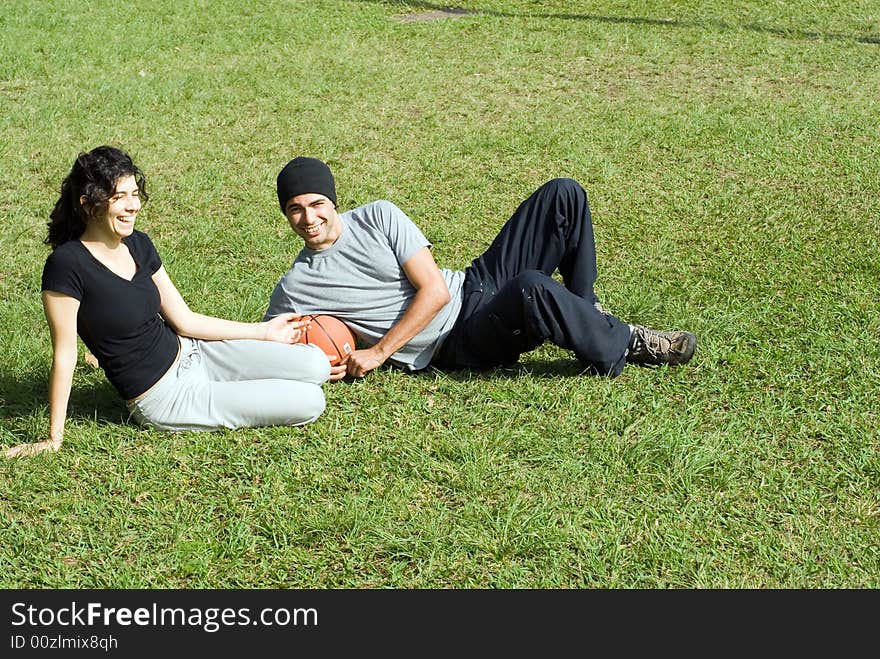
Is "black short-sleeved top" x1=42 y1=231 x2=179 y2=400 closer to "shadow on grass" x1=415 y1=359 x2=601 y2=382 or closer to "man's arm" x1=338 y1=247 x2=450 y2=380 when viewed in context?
"man's arm" x1=338 y1=247 x2=450 y2=380

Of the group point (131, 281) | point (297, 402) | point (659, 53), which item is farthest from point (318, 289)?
point (659, 53)

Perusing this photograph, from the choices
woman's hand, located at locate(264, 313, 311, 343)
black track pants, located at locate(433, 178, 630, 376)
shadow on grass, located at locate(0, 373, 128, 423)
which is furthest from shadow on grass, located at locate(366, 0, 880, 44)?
shadow on grass, located at locate(0, 373, 128, 423)

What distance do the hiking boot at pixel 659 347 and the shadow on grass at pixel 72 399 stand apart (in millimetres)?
2531

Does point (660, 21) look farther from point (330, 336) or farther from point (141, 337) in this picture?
point (141, 337)

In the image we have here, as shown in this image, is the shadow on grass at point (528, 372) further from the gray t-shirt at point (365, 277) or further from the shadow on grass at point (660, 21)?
the shadow on grass at point (660, 21)

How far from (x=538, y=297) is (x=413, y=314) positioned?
625 millimetres

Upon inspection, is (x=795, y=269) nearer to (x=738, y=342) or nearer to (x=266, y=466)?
(x=738, y=342)

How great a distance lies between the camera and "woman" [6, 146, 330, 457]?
4266 mm

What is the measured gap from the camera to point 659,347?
5227 mm

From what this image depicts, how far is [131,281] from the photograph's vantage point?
4.48 meters

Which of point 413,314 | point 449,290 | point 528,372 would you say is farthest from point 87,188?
point 528,372

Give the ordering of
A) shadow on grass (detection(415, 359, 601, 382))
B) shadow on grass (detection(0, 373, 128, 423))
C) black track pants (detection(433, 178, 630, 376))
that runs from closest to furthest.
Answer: black track pants (detection(433, 178, 630, 376)), shadow on grass (detection(0, 373, 128, 423)), shadow on grass (detection(415, 359, 601, 382))

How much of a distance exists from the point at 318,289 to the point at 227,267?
1.90 m

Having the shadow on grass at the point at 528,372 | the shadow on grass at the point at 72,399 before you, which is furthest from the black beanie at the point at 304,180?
the shadow on grass at the point at 72,399
